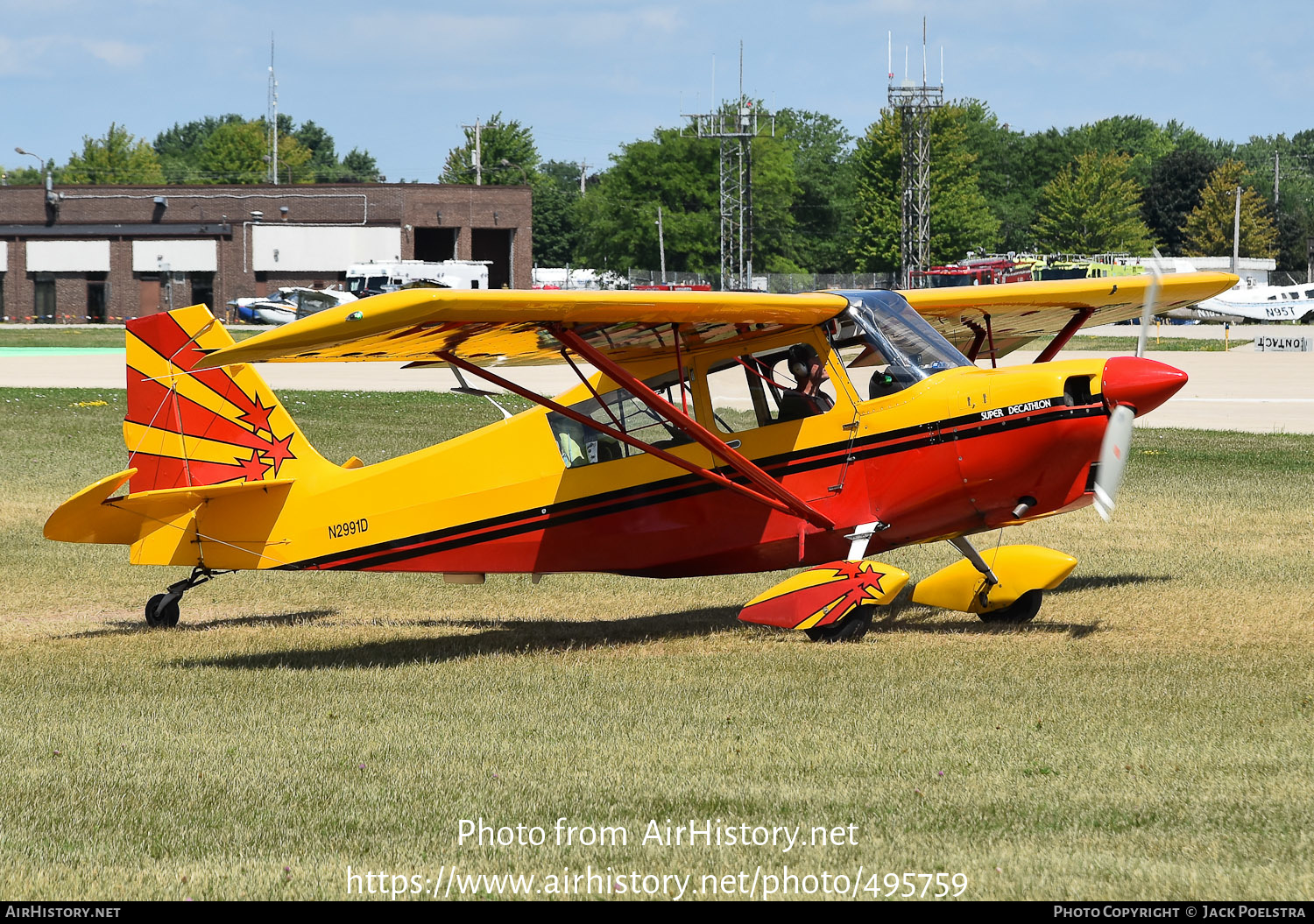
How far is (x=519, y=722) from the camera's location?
8.20 meters

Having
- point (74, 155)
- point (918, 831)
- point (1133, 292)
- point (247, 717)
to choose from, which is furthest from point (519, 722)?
point (74, 155)

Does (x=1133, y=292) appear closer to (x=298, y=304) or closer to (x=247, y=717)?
(x=247, y=717)

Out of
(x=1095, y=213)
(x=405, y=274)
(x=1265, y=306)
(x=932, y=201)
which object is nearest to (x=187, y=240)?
(x=405, y=274)

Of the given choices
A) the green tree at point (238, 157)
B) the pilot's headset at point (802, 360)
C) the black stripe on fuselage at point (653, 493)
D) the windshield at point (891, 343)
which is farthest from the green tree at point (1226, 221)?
the black stripe on fuselage at point (653, 493)

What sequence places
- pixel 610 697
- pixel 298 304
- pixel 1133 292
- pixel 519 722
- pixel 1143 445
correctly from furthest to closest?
pixel 298 304
pixel 1143 445
pixel 1133 292
pixel 610 697
pixel 519 722

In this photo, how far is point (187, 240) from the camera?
8200 centimetres

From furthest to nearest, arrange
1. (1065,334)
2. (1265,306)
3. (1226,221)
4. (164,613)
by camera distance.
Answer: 1. (1226,221)
2. (1265,306)
3. (1065,334)
4. (164,613)

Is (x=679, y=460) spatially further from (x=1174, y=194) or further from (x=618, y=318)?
(x=1174, y=194)

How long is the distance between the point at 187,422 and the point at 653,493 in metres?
3.98

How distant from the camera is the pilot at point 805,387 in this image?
34.8ft

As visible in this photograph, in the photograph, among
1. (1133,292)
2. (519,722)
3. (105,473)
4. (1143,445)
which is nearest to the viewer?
(519,722)

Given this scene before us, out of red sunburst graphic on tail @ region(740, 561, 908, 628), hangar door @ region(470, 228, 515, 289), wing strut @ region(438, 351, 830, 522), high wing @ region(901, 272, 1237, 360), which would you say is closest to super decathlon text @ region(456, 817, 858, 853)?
red sunburst graphic on tail @ region(740, 561, 908, 628)

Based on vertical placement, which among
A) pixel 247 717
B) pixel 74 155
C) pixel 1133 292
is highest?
pixel 74 155
